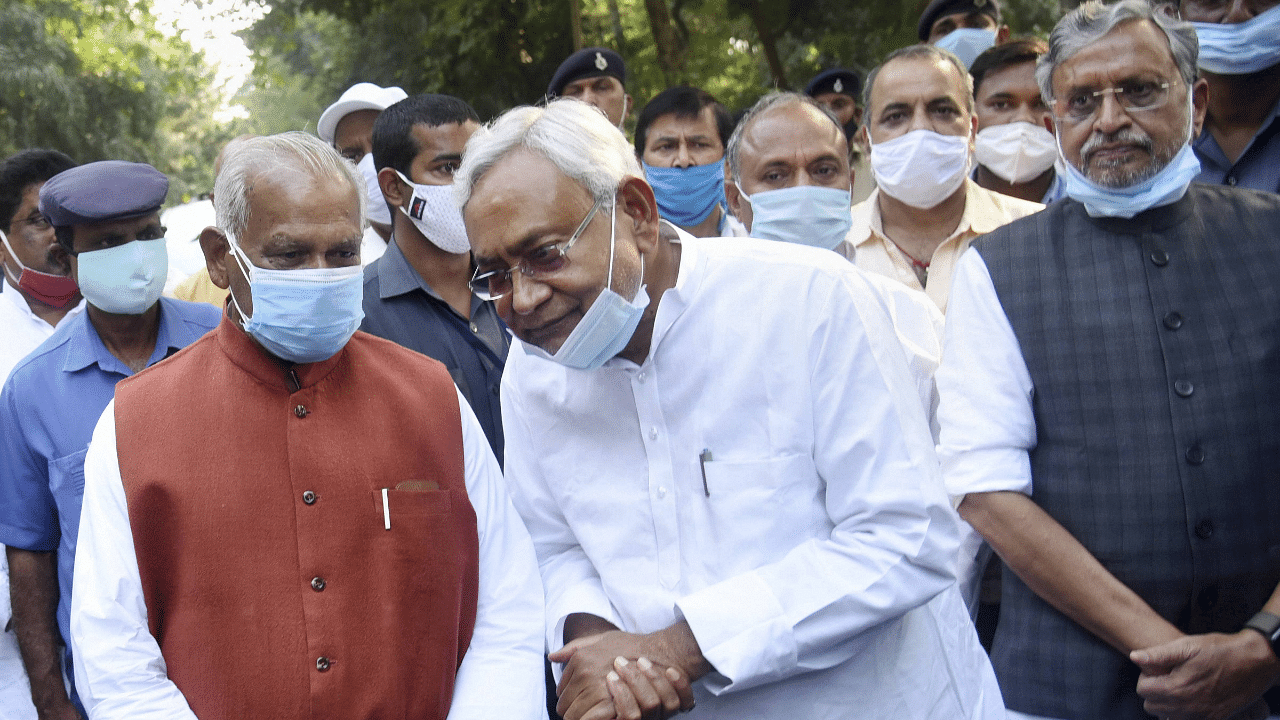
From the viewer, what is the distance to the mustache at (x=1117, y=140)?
11.4 feet

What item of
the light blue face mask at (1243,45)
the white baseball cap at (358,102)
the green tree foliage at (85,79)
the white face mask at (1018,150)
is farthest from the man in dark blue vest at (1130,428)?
the green tree foliage at (85,79)

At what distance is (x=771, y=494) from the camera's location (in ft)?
9.16

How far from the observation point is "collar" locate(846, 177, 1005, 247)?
4.92 metres

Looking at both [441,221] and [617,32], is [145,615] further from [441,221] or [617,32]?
[617,32]

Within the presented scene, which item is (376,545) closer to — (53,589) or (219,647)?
(219,647)

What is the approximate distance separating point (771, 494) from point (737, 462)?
11 centimetres

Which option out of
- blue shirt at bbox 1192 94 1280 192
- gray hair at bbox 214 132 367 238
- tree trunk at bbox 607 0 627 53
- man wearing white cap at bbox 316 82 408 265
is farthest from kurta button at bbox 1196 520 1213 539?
tree trunk at bbox 607 0 627 53

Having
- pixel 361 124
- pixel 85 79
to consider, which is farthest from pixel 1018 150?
pixel 85 79

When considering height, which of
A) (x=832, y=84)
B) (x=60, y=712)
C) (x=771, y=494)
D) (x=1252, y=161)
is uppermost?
(x=1252, y=161)

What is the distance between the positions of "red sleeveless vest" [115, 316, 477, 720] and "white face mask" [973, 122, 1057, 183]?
3710 millimetres

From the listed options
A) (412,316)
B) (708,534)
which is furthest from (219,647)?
(412,316)

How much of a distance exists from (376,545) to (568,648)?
1.72ft

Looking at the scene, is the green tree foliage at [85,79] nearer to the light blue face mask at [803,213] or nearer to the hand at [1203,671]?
the light blue face mask at [803,213]

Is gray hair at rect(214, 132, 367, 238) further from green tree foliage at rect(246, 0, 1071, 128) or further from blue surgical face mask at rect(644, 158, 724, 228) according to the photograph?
green tree foliage at rect(246, 0, 1071, 128)
